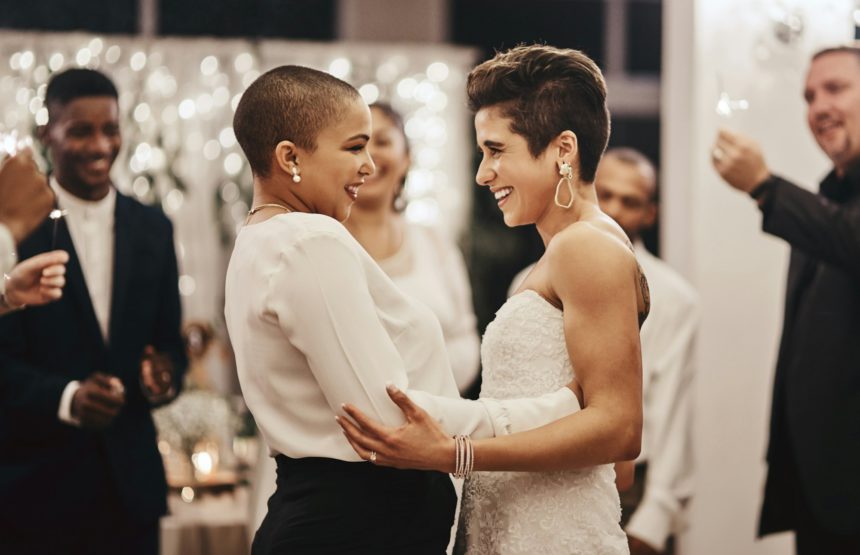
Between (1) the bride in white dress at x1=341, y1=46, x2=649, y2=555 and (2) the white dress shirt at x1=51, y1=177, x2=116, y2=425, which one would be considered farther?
(2) the white dress shirt at x1=51, y1=177, x2=116, y2=425

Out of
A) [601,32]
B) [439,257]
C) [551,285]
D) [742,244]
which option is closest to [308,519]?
[551,285]

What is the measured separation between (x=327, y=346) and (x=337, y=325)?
41 millimetres

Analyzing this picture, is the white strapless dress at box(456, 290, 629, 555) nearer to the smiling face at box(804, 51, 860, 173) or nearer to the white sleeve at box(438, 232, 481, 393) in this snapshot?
the smiling face at box(804, 51, 860, 173)

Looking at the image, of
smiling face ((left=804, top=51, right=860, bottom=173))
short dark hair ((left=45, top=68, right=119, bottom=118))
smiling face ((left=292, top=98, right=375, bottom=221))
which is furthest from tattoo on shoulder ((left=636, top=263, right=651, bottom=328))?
short dark hair ((left=45, top=68, right=119, bottom=118))

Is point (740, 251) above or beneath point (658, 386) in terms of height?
above

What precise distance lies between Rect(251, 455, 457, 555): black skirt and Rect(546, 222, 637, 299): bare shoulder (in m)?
0.46

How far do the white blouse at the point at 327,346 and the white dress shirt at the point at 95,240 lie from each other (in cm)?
109

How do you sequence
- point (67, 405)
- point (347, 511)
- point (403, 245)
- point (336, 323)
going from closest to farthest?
point (336, 323), point (347, 511), point (67, 405), point (403, 245)

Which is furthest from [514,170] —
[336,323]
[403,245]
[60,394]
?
[403,245]

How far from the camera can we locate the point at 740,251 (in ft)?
11.8

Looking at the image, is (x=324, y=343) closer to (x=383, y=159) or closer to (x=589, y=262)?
(x=589, y=262)

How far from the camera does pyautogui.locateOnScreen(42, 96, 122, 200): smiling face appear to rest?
2.77 meters

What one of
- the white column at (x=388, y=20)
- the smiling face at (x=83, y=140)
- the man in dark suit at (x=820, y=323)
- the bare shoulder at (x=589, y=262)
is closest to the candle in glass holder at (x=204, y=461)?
the smiling face at (x=83, y=140)

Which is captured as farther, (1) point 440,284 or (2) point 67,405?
(1) point 440,284
